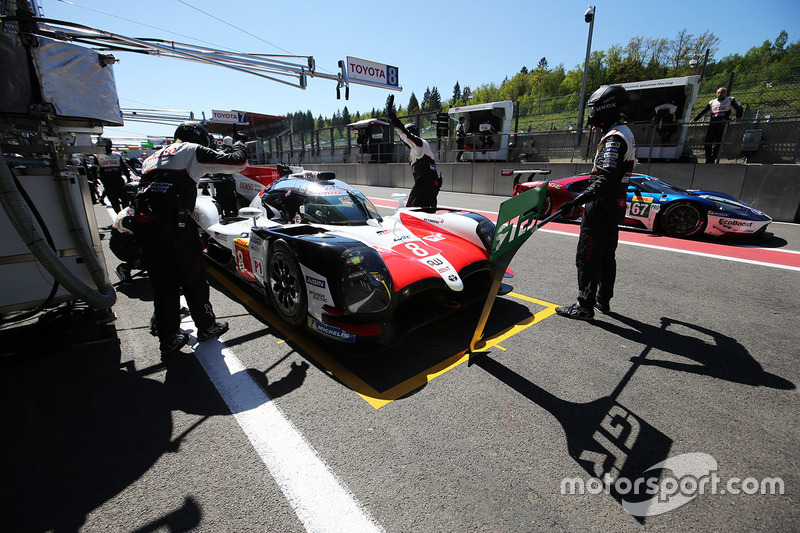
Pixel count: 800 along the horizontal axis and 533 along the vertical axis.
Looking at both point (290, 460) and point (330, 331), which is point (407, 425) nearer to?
point (290, 460)

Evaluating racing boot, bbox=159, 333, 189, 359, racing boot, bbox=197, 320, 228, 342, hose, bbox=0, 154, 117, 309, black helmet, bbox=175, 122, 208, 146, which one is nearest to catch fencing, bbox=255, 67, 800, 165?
black helmet, bbox=175, 122, 208, 146

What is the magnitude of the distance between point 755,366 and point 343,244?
117 inches

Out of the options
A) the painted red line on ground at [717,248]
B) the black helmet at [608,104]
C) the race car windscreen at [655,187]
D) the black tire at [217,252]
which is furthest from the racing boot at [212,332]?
the race car windscreen at [655,187]

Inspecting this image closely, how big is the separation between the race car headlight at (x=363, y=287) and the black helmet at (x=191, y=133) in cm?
176

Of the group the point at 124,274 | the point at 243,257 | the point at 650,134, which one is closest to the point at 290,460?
the point at 243,257

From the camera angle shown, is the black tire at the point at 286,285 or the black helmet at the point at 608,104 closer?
the black tire at the point at 286,285

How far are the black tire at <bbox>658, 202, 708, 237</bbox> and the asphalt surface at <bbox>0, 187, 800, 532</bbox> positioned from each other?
10.4 feet

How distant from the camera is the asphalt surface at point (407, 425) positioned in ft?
4.93

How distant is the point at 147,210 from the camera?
106 inches

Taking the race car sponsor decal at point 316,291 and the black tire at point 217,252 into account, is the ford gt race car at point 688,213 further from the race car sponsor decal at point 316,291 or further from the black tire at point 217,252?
the black tire at point 217,252

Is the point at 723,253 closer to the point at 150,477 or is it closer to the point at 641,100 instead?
the point at 150,477

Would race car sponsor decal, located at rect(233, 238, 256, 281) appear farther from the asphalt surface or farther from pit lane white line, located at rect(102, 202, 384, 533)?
pit lane white line, located at rect(102, 202, 384, 533)

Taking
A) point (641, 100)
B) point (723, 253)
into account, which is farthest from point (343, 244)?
point (641, 100)

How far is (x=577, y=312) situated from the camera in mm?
3244
